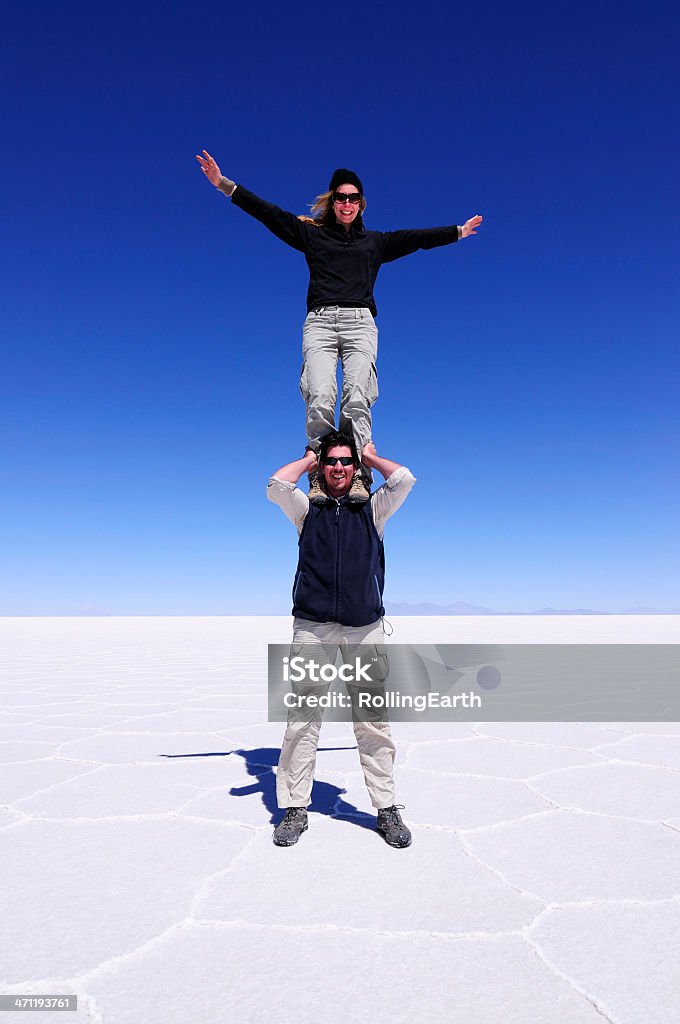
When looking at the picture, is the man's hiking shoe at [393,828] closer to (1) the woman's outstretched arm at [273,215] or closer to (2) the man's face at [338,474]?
(2) the man's face at [338,474]

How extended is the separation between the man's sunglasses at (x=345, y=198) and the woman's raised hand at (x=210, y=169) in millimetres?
499

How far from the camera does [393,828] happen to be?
1956 millimetres

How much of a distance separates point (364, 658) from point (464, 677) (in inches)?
172

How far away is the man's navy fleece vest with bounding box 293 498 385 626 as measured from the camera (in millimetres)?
2107

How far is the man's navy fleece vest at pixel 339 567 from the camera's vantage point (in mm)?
2107

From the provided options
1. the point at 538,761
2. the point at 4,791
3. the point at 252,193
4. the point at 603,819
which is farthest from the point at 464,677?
the point at 252,193

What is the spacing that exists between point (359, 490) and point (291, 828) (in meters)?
1.15

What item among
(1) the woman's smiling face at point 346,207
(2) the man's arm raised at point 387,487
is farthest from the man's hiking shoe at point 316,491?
(1) the woman's smiling face at point 346,207

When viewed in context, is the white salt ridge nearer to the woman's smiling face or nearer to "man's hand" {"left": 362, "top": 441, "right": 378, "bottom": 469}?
"man's hand" {"left": 362, "top": 441, "right": 378, "bottom": 469}

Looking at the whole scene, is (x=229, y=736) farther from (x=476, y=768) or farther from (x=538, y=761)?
(x=538, y=761)

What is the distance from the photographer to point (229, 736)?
11.4 feet

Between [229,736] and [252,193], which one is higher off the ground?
[252,193]

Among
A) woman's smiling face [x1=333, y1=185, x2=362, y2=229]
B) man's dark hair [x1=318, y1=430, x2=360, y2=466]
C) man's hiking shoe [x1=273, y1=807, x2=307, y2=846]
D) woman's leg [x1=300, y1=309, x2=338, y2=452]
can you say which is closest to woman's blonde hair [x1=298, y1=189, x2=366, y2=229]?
woman's smiling face [x1=333, y1=185, x2=362, y2=229]

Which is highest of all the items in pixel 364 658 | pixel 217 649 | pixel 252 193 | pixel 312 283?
pixel 252 193
